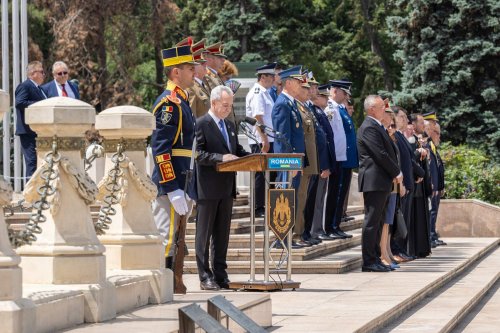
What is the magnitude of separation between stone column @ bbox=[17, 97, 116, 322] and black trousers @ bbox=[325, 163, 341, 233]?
30.0 ft

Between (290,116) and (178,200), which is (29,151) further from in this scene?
(178,200)

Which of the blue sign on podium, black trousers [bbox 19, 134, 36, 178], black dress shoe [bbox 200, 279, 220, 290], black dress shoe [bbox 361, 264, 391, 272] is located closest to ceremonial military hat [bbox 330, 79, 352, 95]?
black dress shoe [bbox 361, 264, 391, 272]

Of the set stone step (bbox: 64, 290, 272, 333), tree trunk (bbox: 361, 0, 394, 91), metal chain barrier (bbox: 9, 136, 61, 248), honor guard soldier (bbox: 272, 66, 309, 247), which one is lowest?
stone step (bbox: 64, 290, 272, 333)

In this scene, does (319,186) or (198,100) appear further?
(319,186)

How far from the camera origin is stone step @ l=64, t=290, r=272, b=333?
8.10m

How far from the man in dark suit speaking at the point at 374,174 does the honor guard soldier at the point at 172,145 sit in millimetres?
4408

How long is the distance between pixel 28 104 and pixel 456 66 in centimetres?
1965

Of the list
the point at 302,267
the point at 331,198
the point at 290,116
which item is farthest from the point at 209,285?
the point at 331,198

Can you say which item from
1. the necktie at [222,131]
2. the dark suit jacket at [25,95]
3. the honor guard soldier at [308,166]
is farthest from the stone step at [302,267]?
the necktie at [222,131]

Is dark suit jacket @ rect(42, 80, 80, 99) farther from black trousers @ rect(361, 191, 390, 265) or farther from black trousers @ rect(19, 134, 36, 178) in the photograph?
black trousers @ rect(361, 191, 390, 265)

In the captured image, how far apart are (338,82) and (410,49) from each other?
1592 centimetres

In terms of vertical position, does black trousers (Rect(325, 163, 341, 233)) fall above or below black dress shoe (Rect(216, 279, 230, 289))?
above

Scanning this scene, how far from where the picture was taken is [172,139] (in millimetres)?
11242

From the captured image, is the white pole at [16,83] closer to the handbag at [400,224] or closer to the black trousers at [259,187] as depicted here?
the black trousers at [259,187]
